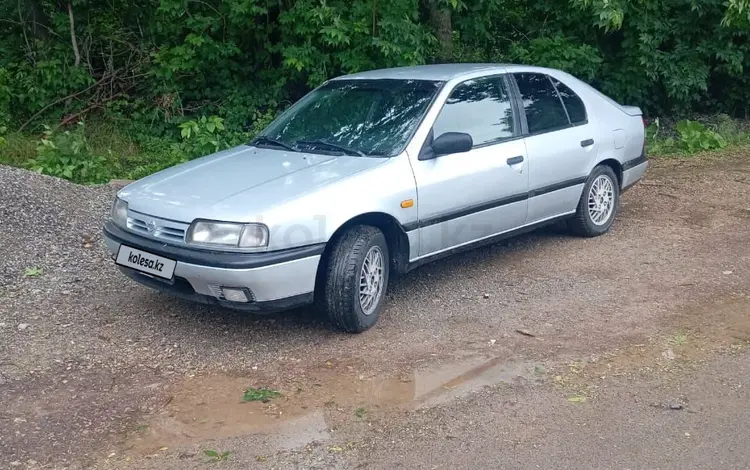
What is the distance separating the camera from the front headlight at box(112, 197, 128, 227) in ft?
17.5

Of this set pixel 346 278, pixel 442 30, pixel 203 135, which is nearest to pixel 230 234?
pixel 346 278

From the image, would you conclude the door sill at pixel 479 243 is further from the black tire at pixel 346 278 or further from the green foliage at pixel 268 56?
the green foliage at pixel 268 56

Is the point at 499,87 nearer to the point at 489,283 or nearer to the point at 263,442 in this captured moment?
the point at 489,283

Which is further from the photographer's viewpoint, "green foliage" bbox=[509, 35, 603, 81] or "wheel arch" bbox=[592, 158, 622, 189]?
"green foliage" bbox=[509, 35, 603, 81]

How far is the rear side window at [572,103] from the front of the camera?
702 centimetres

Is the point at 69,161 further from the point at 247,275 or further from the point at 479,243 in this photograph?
the point at 247,275

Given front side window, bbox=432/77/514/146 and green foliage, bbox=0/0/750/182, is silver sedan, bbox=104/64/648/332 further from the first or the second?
A: green foliage, bbox=0/0/750/182

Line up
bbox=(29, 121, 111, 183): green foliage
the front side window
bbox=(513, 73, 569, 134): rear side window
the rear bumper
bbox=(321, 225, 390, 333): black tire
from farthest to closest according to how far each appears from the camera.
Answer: bbox=(29, 121, 111, 183): green foliage, the rear bumper, bbox=(513, 73, 569, 134): rear side window, the front side window, bbox=(321, 225, 390, 333): black tire

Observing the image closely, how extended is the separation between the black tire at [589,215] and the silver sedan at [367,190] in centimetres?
2

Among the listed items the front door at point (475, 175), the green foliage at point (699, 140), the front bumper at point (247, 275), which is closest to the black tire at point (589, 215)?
the front door at point (475, 175)

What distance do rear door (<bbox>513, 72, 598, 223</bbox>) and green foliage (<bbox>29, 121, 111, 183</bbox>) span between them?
536 centimetres

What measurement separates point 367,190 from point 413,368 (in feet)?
3.76

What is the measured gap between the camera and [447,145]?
5570 millimetres

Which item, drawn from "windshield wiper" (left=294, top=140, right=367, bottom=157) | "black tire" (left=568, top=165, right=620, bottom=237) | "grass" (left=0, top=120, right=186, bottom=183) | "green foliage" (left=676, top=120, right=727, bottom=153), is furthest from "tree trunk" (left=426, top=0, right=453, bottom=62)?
"windshield wiper" (left=294, top=140, right=367, bottom=157)
